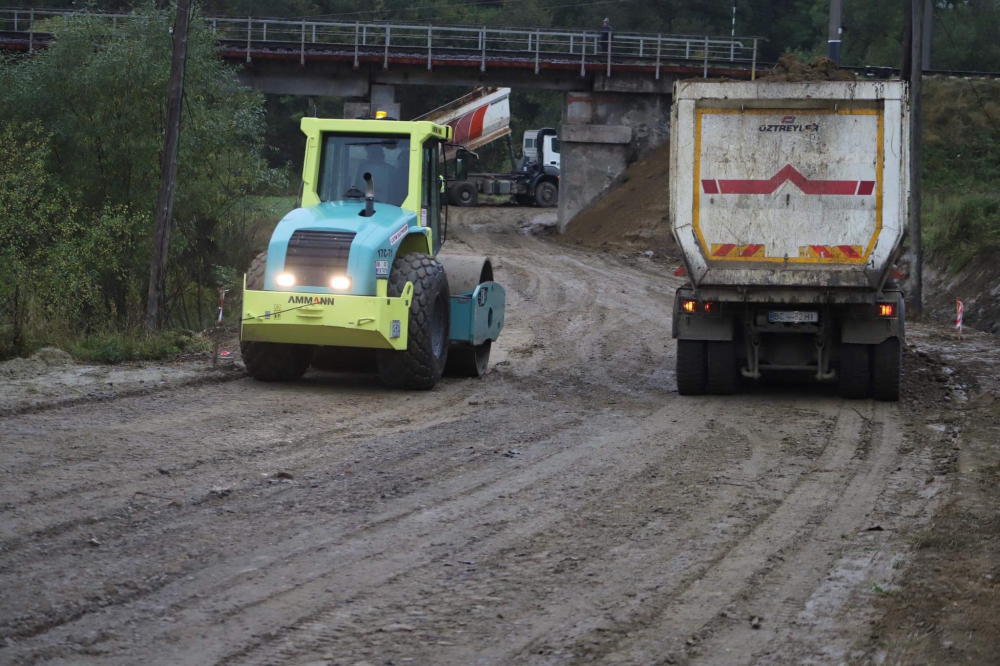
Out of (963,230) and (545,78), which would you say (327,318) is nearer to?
(963,230)

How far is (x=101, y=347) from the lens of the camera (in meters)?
13.7

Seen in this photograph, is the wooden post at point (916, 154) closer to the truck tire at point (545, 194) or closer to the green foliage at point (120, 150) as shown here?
the green foliage at point (120, 150)

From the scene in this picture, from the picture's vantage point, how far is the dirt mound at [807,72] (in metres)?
12.4

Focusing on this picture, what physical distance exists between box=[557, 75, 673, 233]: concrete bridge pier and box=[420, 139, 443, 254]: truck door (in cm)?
2531

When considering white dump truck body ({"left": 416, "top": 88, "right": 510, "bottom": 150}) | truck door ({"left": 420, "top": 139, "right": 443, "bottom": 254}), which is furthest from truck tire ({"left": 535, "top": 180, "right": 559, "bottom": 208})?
truck door ({"left": 420, "top": 139, "right": 443, "bottom": 254})

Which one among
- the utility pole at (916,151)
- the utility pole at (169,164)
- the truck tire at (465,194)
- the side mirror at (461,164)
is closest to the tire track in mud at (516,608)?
the side mirror at (461,164)

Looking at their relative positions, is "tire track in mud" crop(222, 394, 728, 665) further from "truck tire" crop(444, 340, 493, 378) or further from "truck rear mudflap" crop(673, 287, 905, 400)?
"truck tire" crop(444, 340, 493, 378)

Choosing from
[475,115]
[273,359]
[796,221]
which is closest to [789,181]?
[796,221]

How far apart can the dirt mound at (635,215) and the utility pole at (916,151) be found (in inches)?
419

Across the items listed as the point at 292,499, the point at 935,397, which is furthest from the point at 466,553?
the point at 935,397

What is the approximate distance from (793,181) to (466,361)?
4.15 metres

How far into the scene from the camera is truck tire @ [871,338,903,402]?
12070 mm

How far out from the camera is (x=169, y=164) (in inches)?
680

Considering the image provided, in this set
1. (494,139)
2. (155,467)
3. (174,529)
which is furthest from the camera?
(494,139)
